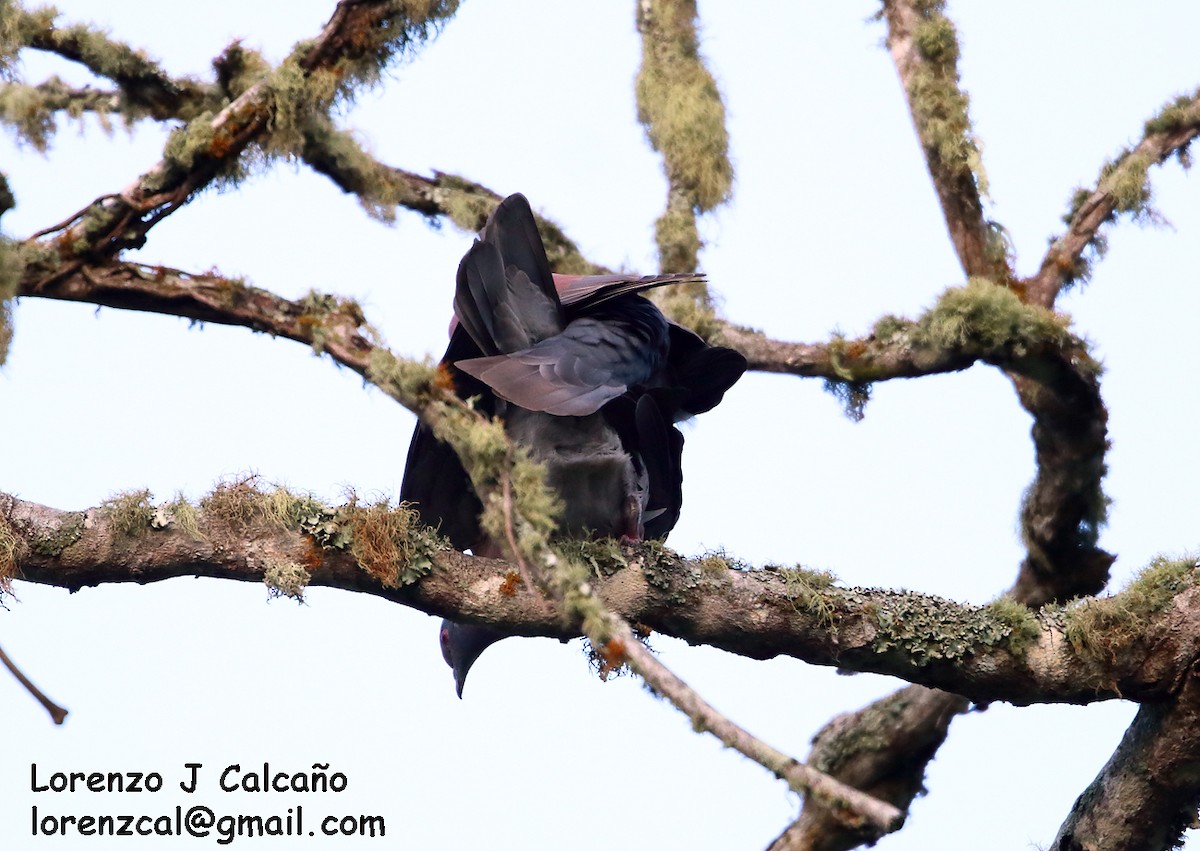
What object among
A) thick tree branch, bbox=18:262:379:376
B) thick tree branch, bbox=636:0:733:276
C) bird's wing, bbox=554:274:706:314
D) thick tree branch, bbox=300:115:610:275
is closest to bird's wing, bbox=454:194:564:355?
bird's wing, bbox=554:274:706:314

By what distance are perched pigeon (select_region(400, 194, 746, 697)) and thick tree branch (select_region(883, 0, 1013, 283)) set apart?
1645mm

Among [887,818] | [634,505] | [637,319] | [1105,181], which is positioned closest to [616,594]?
[634,505]

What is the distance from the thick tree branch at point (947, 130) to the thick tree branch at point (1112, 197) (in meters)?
0.20

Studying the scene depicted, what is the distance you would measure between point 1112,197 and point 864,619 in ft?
8.82

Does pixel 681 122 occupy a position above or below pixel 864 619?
above

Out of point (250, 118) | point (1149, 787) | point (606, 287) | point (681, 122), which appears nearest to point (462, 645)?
point (606, 287)

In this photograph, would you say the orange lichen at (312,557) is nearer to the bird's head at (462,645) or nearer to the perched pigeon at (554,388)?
the perched pigeon at (554,388)

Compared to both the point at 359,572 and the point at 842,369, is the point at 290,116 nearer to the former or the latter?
the point at 359,572

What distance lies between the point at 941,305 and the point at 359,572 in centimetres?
244

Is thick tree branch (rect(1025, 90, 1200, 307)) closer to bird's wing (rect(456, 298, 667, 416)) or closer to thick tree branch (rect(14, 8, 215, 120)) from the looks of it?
bird's wing (rect(456, 298, 667, 416))

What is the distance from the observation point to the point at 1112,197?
5.43 metres

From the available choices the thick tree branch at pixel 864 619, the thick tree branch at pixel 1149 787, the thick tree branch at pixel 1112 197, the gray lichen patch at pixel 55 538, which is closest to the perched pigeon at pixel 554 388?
the thick tree branch at pixel 864 619

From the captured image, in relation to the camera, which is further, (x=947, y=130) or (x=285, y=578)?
(x=947, y=130)

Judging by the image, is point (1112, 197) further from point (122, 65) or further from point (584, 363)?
point (122, 65)
